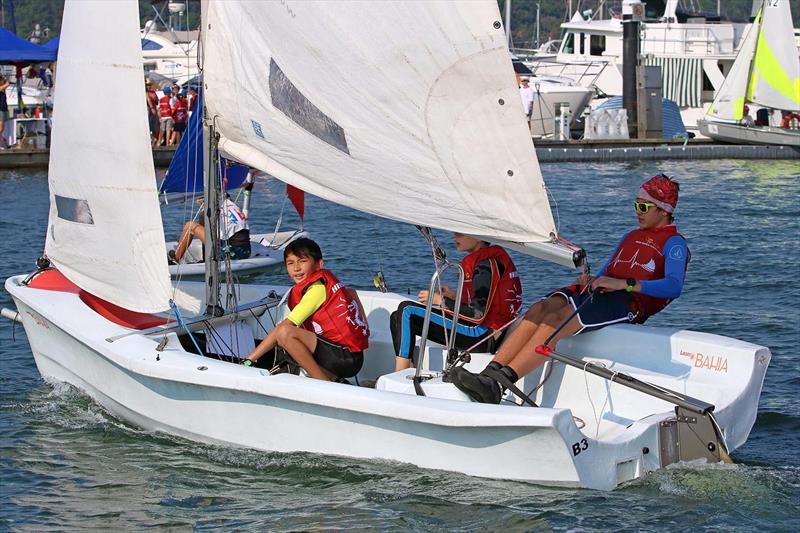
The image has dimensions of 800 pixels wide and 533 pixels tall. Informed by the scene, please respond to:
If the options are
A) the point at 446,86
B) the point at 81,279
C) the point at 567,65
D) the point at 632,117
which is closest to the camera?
the point at 446,86

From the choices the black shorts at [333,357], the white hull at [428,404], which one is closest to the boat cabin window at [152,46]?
the white hull at [428,404]

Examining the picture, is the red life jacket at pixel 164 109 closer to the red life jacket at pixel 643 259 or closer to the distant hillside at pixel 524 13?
the red life jacket at pixel 643 259

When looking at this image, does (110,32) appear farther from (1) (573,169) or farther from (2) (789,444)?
(1) (573,169)

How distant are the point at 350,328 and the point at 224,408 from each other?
2.77 feet

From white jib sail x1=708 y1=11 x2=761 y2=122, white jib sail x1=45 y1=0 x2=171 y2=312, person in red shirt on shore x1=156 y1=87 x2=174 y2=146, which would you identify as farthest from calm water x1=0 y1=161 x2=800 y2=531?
white jib sail x1=708 y1=11 x2=761 y2=122

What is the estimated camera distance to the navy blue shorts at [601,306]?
7.02 m

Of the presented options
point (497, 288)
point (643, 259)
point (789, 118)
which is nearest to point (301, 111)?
point (497, 288)

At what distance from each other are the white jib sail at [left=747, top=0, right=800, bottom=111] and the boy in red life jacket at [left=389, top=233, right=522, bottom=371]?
22796mm

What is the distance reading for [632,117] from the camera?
92.4 feet

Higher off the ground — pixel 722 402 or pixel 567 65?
pixel 567 65

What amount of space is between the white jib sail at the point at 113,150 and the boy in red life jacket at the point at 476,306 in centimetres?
141

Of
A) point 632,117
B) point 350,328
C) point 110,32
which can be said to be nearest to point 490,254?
point 350,328

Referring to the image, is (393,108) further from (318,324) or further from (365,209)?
(318,324)

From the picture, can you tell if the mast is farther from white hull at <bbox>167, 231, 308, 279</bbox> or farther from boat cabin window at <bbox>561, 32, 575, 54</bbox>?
boat cabin window at <bbox>561, 32, 575, 54</bbox>
